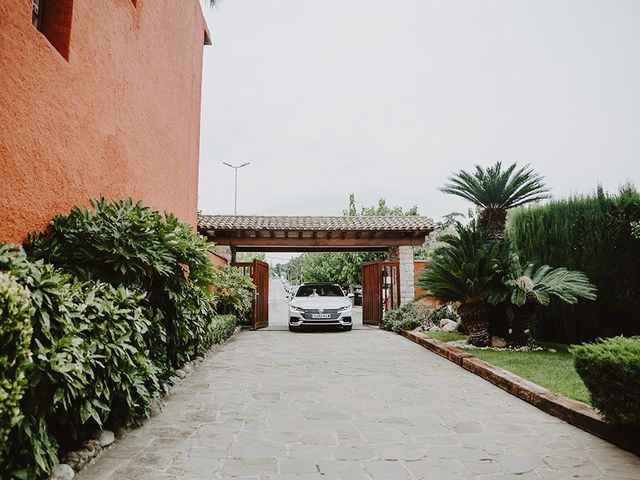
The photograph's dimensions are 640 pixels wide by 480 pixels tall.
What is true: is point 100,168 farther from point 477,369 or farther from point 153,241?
point 477,369

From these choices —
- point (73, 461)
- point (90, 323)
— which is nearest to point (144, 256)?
point (90, 323)

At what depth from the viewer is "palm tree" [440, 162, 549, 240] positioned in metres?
10.6

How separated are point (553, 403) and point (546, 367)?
203cm

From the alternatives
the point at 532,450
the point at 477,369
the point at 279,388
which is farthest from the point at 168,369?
the point at 477,369

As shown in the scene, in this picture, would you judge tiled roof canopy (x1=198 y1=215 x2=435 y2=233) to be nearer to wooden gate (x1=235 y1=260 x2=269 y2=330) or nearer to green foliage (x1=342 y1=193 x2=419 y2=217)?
wooden gate (x1=235 y1=260 x2=269 y2=330)

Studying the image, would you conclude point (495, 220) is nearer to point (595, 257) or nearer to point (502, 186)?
point (502, 186)

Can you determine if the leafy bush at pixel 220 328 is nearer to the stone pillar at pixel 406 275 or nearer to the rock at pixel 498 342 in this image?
the rock at pixel 498 342

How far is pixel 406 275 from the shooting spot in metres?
15.4

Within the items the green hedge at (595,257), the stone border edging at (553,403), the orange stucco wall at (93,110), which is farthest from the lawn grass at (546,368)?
the orange stucco wall at (93,110)

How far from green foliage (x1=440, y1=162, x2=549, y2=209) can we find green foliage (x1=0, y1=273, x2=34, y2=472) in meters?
10.5

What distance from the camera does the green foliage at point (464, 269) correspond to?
27.6 feet

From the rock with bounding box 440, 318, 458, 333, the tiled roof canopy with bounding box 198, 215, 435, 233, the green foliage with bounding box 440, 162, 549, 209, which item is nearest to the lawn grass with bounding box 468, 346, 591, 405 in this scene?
the rock with bounding box 440, 318, 458, 333

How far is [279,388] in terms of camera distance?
5688mm

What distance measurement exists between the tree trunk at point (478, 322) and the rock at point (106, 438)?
280 inches
